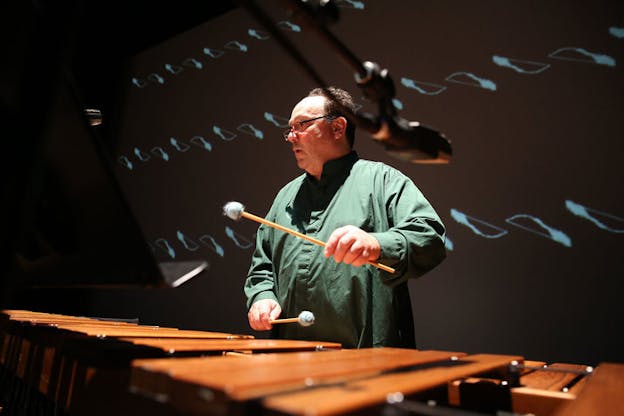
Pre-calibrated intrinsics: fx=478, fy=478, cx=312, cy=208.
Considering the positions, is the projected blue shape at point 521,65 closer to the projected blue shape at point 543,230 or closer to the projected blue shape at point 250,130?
the projected blue shape at point 543,230

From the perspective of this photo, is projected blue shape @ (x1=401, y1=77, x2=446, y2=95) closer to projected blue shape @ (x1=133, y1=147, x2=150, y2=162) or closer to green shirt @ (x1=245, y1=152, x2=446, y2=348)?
green shirt @ (x1=245, y1=152, x2=446, y2=348)

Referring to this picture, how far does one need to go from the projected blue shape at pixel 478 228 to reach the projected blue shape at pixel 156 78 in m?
2.84

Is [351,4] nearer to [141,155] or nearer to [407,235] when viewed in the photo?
[407,235]

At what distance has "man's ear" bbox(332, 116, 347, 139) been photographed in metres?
1.93

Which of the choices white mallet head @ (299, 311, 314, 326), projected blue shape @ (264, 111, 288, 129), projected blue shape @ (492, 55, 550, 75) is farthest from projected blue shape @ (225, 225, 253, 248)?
projected blue shape @ (492, 55, 550, 75)

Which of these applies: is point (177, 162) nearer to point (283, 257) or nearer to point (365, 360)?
point (283, 257)

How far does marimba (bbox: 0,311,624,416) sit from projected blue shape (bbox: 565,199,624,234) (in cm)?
110

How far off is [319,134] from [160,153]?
7.90ft

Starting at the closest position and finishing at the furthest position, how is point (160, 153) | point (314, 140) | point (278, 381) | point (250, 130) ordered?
point (278, 381) < point (314, 140) < point (250, 130) < point (160, 153)

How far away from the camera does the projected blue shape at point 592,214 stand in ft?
6.42

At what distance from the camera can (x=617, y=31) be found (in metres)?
2.06

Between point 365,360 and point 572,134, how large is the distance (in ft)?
5.77

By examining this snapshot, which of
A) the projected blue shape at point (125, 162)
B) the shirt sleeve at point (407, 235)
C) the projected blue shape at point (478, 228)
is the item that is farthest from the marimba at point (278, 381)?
the projected blue shape at point (125, 162)

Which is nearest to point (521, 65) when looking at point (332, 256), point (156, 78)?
point (332, 256)
